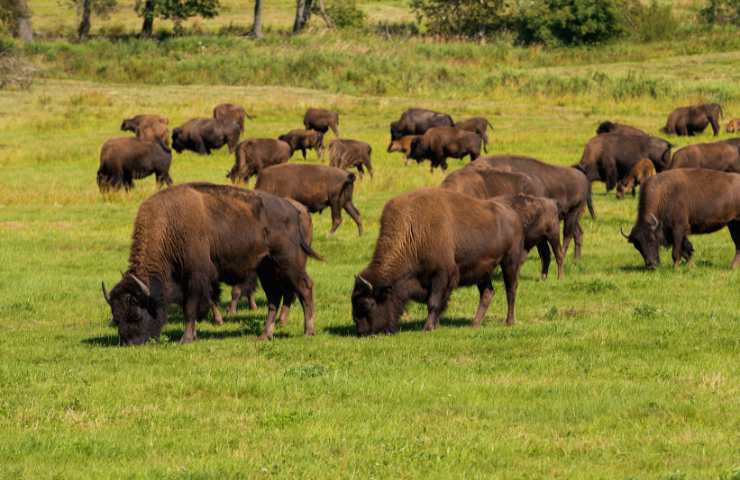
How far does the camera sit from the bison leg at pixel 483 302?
1652 cm

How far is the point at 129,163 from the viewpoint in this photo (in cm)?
3400

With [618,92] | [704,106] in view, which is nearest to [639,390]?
[704,106]

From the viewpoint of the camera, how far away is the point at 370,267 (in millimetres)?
16281

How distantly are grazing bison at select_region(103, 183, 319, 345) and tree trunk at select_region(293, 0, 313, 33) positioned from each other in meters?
76.4

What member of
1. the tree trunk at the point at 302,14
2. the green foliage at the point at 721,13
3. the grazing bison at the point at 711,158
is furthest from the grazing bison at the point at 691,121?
the tree trunk at the point at 302,14

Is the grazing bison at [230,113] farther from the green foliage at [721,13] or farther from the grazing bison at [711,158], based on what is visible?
the green foliage at [721,13]

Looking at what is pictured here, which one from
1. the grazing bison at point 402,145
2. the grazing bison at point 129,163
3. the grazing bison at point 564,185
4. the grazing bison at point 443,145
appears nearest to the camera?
the grazing bison at point 564,185

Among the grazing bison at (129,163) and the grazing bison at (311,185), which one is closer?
the grazing bison at (311,185)

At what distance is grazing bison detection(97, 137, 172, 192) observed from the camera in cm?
3372

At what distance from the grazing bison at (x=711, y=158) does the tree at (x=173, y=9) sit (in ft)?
212

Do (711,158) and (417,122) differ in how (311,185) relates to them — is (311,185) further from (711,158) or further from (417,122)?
(417,122)

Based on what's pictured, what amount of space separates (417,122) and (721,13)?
163 ft

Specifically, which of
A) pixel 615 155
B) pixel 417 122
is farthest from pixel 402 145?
pixel 615 155

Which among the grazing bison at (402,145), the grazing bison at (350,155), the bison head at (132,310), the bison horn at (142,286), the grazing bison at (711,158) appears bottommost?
the grazing bison at (402,145)
